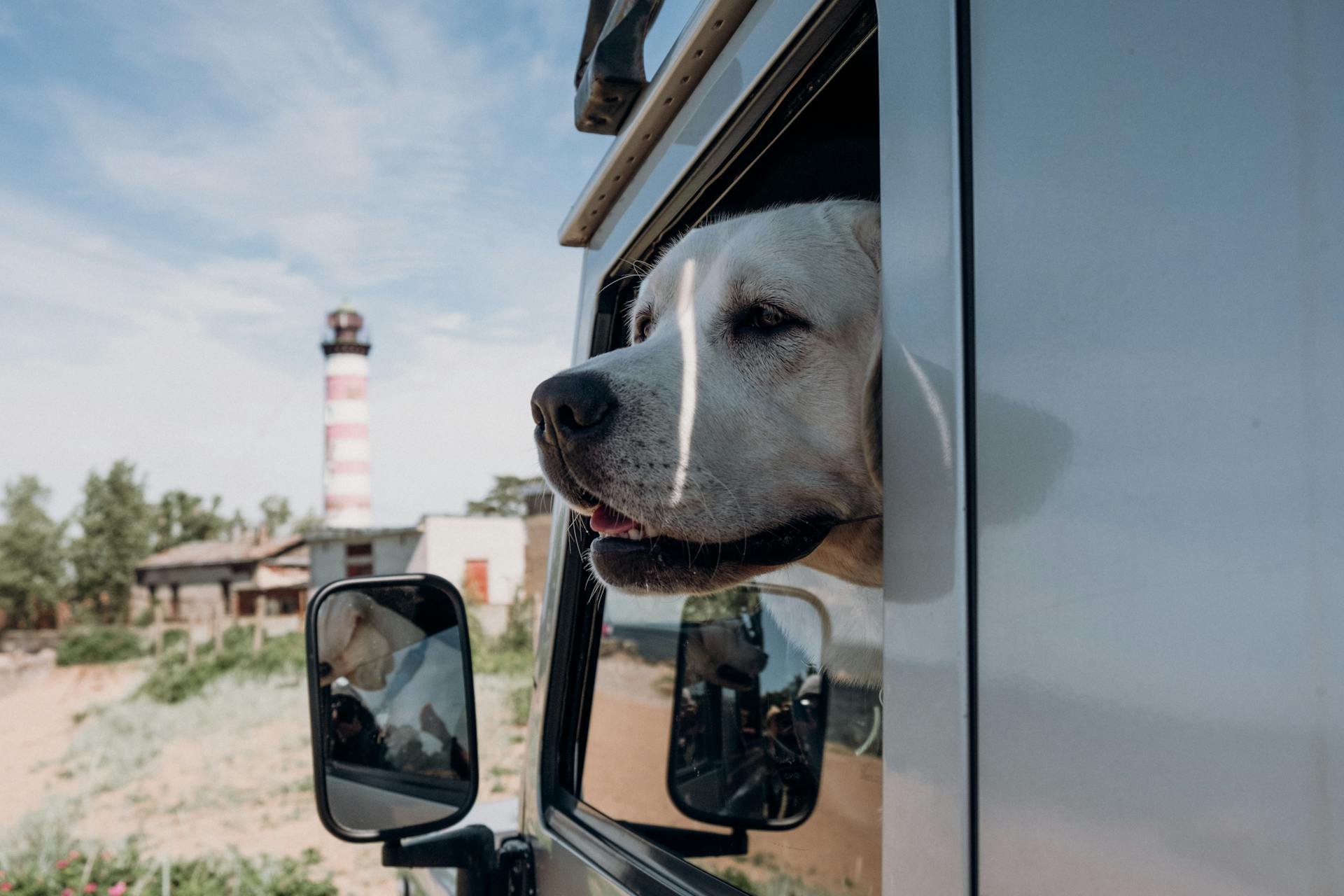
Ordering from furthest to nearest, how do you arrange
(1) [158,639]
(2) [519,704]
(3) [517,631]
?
(1) [158,639]
(3) [517,631]
(2) [519,704]

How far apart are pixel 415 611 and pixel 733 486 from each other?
95cm

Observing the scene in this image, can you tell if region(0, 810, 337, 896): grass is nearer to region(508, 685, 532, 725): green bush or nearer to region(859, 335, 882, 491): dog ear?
region(859, 335, 882, 491): dog ear

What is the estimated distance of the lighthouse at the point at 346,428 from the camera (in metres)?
40.6

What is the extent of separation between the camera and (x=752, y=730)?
1.73 m

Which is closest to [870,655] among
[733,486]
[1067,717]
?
[733,486]

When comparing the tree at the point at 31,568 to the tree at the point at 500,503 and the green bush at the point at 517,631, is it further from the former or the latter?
the green bush at the point at 517,631

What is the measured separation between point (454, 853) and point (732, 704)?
62 cm

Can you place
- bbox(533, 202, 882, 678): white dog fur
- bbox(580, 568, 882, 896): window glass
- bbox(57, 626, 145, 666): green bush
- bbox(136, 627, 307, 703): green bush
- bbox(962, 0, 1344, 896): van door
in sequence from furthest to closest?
bbox(57, 626, 145, 666): green bush, bbox(136, 627, 307, 703): green bush, bbox(533, 202, 882, 678): white dog fur, bbox(580, 568, 882, 896): window glass, bbox(962, 0, 1344, 896): van door

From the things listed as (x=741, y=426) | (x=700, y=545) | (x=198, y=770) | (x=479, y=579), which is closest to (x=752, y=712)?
(x=700, y=545)

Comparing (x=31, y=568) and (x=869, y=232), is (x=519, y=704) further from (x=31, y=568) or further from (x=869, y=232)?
(x=31, y=568)

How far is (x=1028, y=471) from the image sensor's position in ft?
2.33

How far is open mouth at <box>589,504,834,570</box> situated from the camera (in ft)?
4.82

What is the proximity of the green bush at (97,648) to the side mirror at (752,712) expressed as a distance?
32.5 meters

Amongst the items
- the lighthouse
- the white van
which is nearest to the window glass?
the white van
